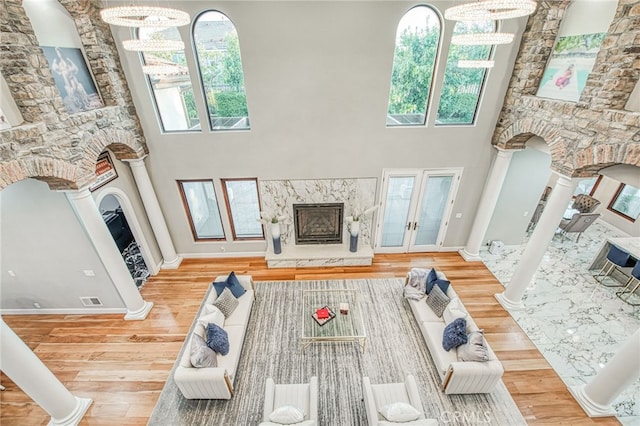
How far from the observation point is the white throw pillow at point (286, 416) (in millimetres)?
3330

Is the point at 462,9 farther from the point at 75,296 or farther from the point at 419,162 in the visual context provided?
the point at 75,296

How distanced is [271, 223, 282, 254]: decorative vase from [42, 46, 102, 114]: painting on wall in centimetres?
411

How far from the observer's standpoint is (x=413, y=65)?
571 cm

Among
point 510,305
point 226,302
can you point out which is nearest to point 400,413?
point 226,302

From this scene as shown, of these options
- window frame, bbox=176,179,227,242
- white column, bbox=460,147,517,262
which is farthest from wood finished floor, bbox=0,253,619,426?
window frame, bbox=176,179,227,242

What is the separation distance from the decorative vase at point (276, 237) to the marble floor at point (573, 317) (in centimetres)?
A: 531

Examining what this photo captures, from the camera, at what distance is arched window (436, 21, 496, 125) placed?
5.50 meters

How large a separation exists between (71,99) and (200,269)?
4280 millimetres

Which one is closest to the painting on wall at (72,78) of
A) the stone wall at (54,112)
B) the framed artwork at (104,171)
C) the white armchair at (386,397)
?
the stone wall at (54,112)

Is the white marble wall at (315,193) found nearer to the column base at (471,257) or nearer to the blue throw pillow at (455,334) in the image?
the column base at (471,257)

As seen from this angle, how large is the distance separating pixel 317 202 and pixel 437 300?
336 centimetres

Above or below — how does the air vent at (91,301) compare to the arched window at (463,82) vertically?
below

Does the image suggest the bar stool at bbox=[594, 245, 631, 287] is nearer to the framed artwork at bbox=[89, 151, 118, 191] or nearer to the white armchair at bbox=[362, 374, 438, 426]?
the white armchair at bbox=[362, 374, 438, 426]

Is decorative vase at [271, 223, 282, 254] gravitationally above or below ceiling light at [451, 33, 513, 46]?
below
